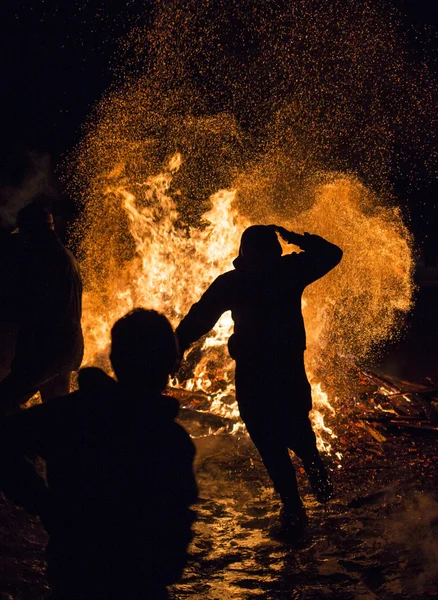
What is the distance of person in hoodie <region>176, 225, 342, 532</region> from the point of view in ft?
10.9

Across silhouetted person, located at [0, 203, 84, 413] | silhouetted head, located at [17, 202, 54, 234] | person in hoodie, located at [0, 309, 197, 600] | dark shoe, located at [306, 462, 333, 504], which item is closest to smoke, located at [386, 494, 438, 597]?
dark shoe, located at [306, 462, 333, 504]

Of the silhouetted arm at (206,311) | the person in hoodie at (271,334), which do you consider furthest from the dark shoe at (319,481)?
the silhouetted arm at (206,311)

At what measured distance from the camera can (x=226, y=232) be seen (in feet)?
26.8

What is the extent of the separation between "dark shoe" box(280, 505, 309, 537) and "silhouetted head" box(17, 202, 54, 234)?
119 inches

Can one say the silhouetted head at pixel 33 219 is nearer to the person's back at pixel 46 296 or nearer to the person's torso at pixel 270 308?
the person's back at pixel 46 296

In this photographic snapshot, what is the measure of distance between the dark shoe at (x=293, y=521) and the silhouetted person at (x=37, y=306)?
2.18m

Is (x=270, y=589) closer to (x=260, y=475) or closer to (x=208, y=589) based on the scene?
(x=208, y=589)

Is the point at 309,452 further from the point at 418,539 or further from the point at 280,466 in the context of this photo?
the point at 418,539

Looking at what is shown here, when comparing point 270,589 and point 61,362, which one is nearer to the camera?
point 270,589

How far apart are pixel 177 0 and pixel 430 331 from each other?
9469mm

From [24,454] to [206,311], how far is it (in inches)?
75.7

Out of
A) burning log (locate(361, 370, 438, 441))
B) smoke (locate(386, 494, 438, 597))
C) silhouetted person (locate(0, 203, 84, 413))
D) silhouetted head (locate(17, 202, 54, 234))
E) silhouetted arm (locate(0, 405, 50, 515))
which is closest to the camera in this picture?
silhouetted arm (locate(0, 405, 50, 515))

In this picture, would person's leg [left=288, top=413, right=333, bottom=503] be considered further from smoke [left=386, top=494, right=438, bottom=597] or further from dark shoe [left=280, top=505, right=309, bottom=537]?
smoke [left=386, top=494, right=438, bottom=597]

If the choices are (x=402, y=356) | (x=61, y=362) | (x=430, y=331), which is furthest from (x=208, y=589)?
(x=430, y=331)
